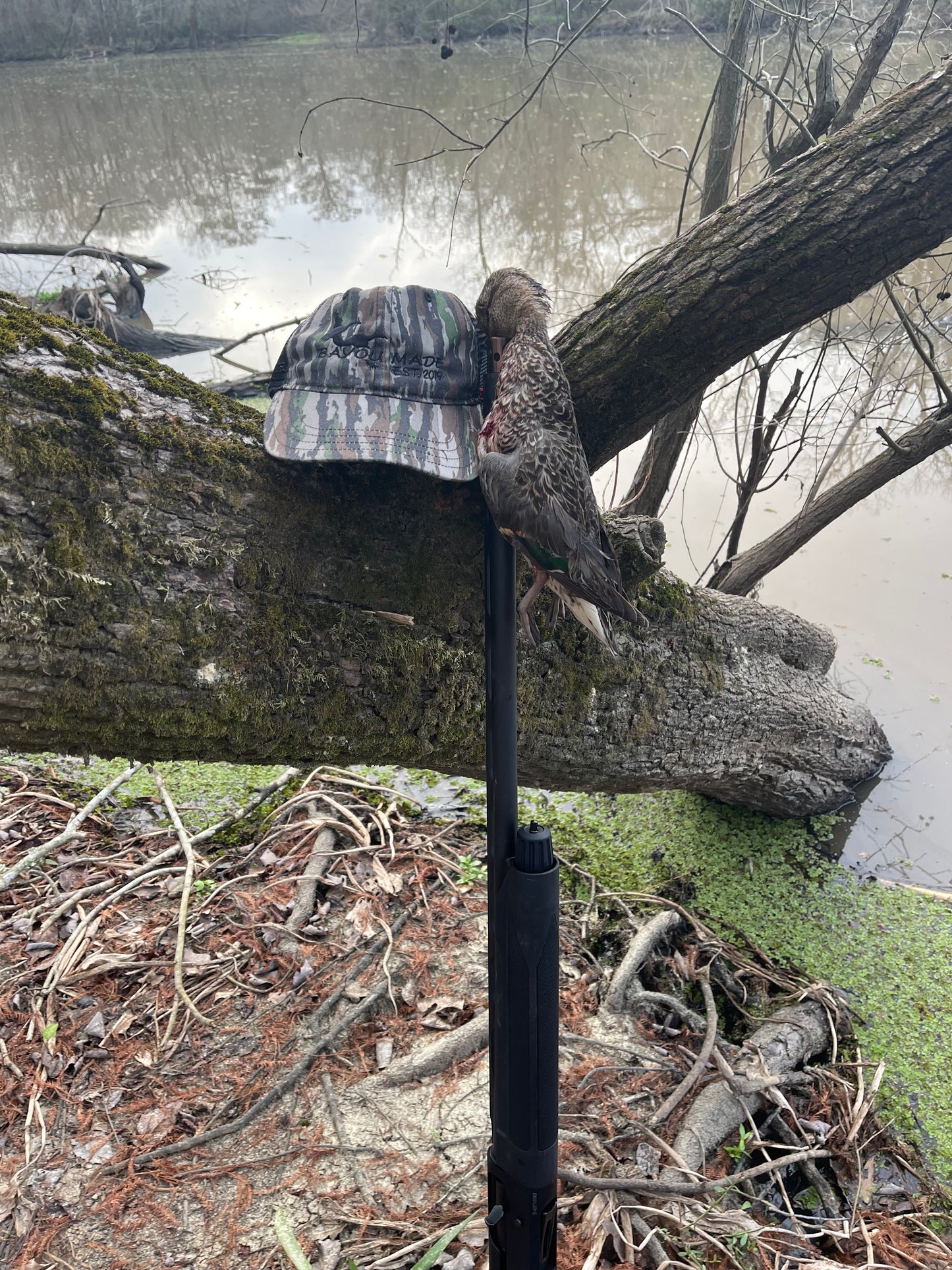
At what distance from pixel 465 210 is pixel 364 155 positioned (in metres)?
2.97

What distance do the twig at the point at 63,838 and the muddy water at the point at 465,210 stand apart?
2376 millimetres

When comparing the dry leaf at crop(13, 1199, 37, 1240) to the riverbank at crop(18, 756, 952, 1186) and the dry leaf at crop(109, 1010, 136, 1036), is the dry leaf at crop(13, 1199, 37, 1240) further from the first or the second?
the riverbank at crop(18, 756, 952, 1186)

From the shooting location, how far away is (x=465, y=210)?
20.7ft

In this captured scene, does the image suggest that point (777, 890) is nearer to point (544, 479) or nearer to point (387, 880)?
point (387, 880)

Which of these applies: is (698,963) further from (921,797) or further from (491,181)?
(491,181)

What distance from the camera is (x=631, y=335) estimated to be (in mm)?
1595

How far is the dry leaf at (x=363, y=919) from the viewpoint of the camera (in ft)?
6.97

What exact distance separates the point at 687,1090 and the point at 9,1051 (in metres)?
1.55

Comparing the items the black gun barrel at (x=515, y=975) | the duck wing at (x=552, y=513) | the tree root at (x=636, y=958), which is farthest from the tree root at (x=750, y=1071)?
the duck wing at (x=552, y=513)

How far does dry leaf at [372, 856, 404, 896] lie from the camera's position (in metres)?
2.23

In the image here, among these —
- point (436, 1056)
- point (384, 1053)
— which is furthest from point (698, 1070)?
point (384, 1053)

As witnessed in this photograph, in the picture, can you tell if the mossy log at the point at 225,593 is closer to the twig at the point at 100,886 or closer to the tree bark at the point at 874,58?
the twig at the point at 100,886

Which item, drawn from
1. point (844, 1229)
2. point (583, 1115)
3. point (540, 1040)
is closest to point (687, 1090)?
point (583, 1115)

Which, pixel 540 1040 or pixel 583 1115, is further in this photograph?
pixel 583 1115
